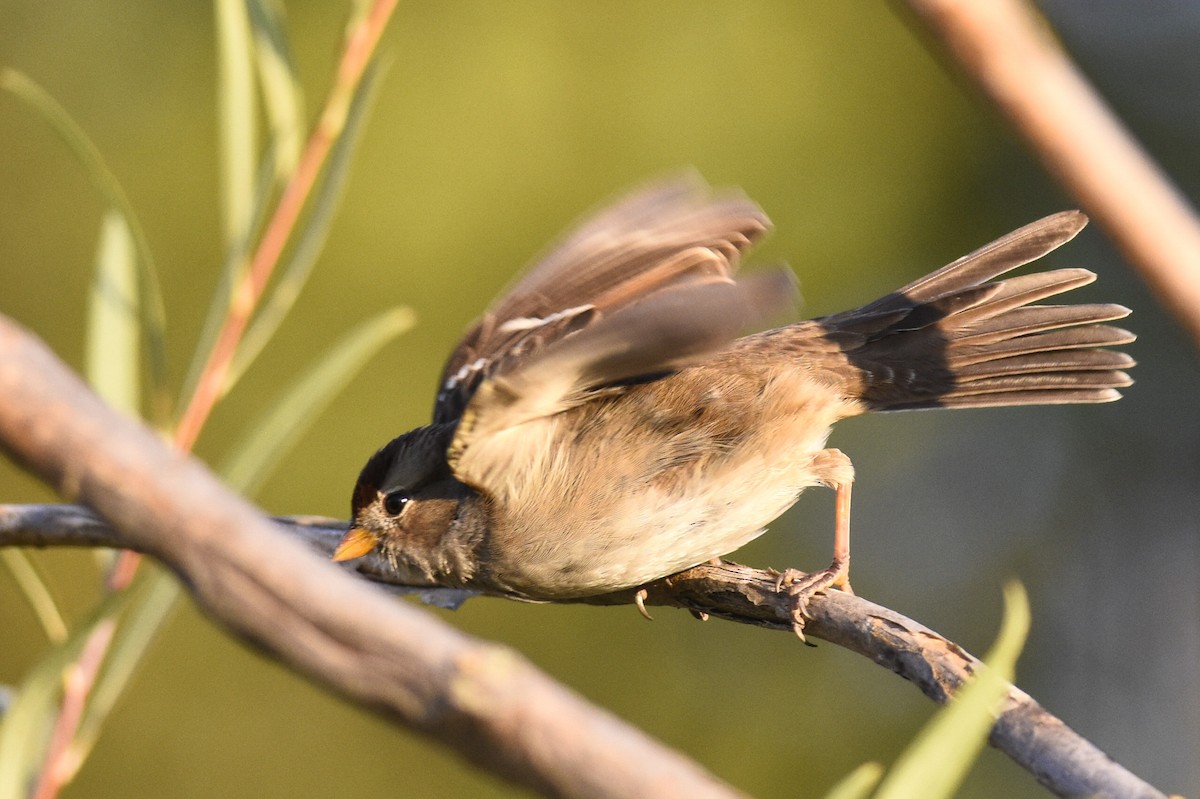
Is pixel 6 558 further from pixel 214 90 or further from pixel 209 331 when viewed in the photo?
pixel 214 90

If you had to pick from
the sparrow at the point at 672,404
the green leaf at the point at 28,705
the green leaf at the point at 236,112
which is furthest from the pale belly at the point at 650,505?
the green leaf at the point at 28,705

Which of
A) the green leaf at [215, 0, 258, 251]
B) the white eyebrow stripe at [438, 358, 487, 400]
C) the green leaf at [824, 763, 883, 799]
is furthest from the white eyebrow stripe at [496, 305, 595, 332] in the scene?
the green leaf at [824, 763, 883, 799]

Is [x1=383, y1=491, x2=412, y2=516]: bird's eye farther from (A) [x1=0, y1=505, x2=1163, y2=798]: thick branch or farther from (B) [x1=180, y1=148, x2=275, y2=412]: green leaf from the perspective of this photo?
(B) [x1=180, y1=148, x2=275, y2=412]: green leaf

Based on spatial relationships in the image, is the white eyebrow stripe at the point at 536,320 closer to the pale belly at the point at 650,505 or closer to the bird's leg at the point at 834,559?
the pale belly at the point at 650,505

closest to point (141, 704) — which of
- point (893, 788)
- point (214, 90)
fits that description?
point (214, 90)

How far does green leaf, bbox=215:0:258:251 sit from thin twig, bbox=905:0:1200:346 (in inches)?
76.9

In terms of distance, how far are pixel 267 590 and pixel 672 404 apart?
3.00 m

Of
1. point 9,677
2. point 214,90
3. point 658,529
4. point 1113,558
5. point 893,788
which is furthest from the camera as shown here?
point 1113,558

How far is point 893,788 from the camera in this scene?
3.75 ft

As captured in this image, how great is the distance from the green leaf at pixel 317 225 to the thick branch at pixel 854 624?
41 cm

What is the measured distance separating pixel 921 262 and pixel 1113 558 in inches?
137

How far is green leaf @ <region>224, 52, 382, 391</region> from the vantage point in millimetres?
2203

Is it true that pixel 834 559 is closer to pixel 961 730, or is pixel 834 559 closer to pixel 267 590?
pixel 961 730

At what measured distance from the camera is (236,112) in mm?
2430
